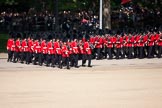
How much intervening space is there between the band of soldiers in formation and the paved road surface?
2.13ft

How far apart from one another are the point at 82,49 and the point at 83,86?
578cm

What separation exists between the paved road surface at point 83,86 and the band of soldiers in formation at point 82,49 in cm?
65

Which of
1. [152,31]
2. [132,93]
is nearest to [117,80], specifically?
[132,93]

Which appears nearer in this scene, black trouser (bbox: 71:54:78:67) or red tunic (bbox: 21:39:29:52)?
black trouser (bbox: 71:54:78:67)

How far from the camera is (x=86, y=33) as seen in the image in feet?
86.1

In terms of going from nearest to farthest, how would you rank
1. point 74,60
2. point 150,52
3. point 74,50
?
point 74,50 < point 74,60 < point 150,52

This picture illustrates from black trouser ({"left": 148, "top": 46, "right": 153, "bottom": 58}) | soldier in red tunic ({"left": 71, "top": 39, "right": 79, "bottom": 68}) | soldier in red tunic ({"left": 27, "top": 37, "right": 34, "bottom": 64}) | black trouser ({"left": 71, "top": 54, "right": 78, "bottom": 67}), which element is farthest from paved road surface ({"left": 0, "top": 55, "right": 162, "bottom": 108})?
black trouser ({"left": 148, "top": 46, "right": 153, "bottom": 58})

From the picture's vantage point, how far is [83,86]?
55.3 ft

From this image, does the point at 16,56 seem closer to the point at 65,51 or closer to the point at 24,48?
the point at 24,48

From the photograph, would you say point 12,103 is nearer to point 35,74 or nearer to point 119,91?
point 119,91

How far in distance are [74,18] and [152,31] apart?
44.4 ft

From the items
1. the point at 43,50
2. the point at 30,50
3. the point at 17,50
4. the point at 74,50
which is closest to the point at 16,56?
the point at 17,50

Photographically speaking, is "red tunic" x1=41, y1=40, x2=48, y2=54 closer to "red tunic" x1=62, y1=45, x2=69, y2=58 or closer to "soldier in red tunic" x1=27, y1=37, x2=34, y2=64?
"soldier in red tunic" x1=27, y1=37, x2=34, y2=64

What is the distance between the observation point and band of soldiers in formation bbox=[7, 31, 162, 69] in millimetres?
22109
